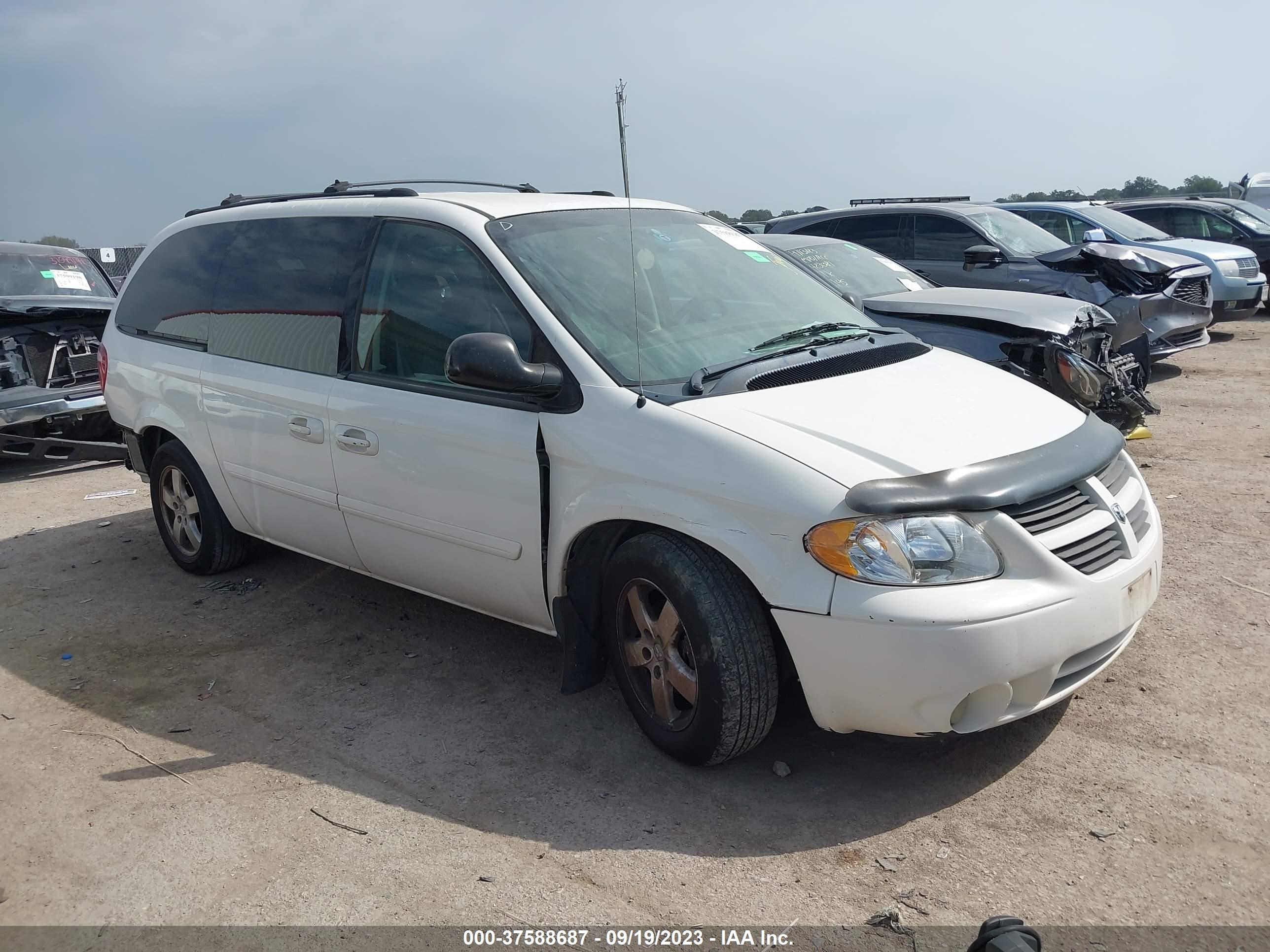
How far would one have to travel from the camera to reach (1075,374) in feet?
20.9

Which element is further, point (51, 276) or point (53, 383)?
point (51, 276)

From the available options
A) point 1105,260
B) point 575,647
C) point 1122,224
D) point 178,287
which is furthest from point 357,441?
point 1122,224

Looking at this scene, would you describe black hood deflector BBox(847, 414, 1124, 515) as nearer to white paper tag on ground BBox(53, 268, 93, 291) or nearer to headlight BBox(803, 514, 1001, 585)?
headlight BBox(803, 514, 1001, 585)

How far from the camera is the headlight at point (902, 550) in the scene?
116 inches

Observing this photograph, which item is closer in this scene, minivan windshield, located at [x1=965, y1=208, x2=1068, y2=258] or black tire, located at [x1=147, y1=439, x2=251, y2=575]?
black tire, located at [x1=147, y1=439, x2=251, y2=575]

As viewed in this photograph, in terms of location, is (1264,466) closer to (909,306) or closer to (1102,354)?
(1102,354)

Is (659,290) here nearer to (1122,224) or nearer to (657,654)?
(657,654)

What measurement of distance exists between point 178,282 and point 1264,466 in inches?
257

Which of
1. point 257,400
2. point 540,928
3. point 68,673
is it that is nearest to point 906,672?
point 540,928

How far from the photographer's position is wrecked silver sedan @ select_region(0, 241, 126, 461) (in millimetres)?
8250

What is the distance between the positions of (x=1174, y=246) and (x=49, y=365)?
12244 mm

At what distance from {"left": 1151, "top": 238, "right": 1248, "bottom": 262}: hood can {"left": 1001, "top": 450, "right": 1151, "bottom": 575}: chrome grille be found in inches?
398

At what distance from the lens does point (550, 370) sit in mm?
3549

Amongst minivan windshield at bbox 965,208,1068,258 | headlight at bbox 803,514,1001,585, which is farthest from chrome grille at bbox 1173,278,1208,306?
headlight at bbox 803,514,1001,585
